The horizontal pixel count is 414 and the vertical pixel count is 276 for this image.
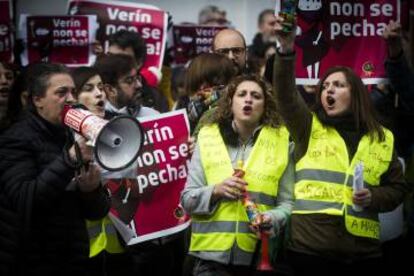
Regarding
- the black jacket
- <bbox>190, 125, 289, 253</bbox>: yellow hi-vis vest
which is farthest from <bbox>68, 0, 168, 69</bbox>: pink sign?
the black jacket

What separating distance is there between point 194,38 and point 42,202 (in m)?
5.22

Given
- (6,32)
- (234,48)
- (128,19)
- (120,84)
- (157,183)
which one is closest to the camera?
(157,183)

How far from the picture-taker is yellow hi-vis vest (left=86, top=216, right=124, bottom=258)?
5.10 meters

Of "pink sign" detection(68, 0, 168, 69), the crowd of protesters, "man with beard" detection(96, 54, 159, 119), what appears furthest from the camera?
"pink sign" detection(68, 0, 168, 69)

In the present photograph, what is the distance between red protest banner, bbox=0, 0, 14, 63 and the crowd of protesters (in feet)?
6.57

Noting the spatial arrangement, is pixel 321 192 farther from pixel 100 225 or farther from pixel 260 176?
pixel 100 225

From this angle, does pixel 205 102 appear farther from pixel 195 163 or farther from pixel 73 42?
pixel 73 42

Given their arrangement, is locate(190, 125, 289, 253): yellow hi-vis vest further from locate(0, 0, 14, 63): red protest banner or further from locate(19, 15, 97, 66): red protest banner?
locate(19, 15, 97, 66): red protest banner

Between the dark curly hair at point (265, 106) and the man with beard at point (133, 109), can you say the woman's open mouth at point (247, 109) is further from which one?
the man with beard at point (133, 109)

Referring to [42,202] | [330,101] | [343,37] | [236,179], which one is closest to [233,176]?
[236,179]

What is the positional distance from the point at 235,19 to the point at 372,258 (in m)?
7.98

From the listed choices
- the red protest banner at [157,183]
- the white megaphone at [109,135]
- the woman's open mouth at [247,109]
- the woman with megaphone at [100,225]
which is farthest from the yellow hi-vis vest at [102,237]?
the woman's open mouth at [247,109]

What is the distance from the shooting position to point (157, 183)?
19.0ft

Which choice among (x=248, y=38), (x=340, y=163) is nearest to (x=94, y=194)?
(x=340, y=163)
